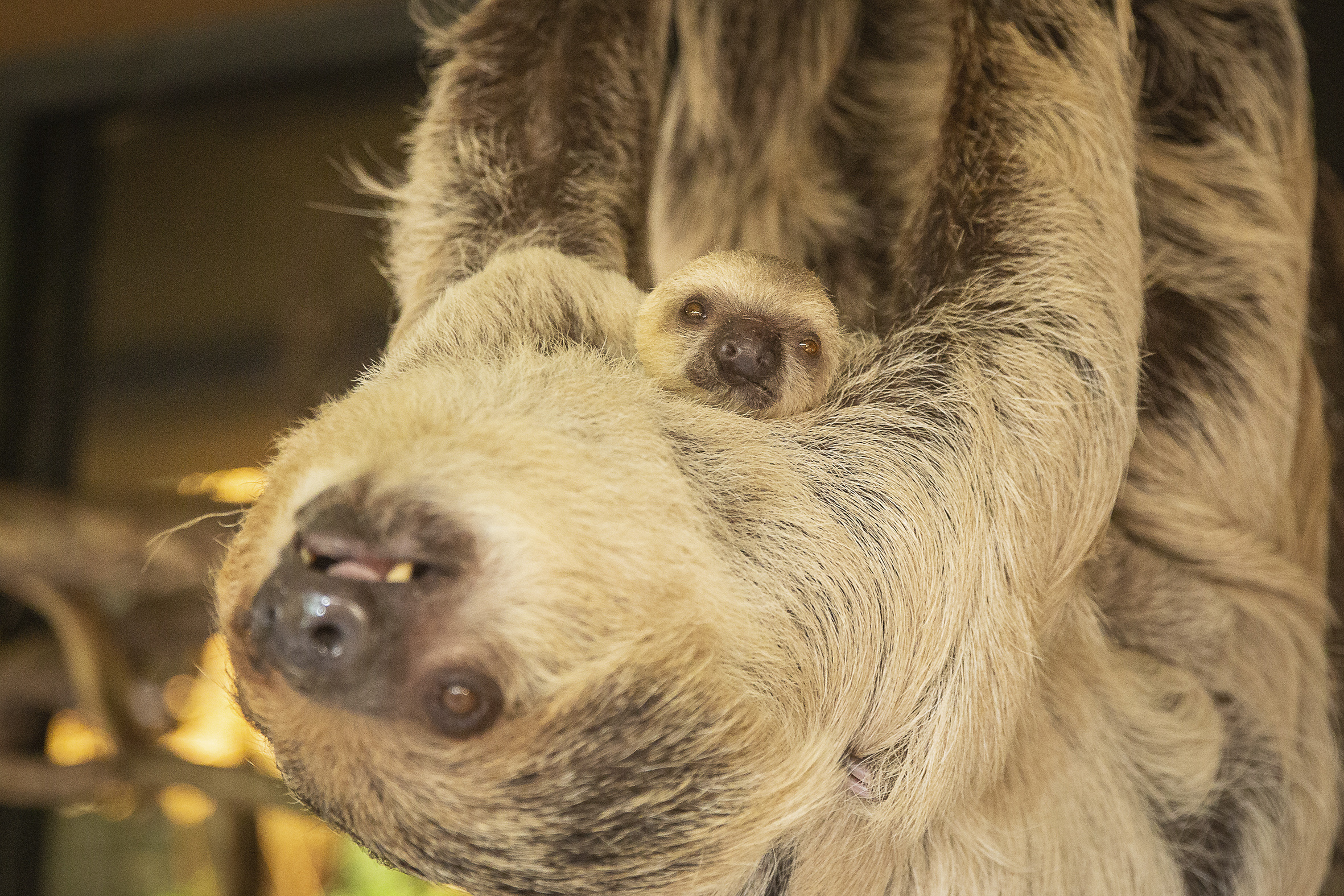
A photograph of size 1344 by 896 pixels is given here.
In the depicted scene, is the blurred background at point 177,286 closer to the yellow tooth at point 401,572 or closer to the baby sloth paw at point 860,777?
the baby sloth paw at point 860,777

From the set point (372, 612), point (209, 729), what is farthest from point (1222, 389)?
point (209, 729)

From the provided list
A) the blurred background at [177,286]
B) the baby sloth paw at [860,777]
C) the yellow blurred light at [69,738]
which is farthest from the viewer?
the blurred background at [177,286]

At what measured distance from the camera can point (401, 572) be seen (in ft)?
3.87

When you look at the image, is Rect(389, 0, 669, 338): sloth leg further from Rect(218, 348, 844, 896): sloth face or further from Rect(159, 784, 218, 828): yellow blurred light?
Rect(159, 784, 218, 828): yellow blurred light

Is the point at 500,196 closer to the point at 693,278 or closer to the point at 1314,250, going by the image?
the point at 693,278

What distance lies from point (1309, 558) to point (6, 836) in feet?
19.7

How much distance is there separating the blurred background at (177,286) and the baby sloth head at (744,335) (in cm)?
349

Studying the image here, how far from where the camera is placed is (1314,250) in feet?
7.61

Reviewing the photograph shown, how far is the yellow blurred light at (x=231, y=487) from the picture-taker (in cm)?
159

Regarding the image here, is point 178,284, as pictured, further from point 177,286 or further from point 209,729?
point 209,729

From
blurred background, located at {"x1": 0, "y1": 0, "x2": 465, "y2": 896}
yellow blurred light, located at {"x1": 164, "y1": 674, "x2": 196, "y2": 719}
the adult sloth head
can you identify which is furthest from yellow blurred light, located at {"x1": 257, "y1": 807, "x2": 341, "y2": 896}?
the adult sloth head

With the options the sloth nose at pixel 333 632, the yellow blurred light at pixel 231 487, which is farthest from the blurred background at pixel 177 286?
the sloth nose at pixel 333 632

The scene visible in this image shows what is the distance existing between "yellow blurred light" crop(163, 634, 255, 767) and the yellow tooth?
3.15m

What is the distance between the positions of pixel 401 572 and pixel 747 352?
2.21 ft
